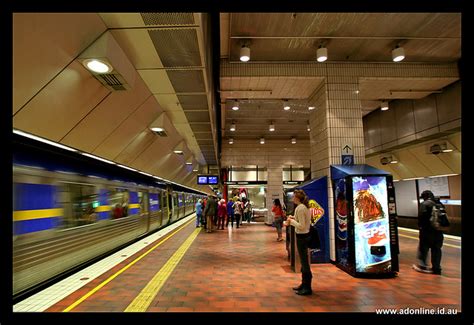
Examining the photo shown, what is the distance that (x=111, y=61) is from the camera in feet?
11.1

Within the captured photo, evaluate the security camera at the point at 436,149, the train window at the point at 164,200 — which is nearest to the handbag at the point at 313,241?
the security camera at the point at 436,149

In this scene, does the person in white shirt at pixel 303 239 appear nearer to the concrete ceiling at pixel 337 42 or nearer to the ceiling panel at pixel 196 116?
the concrete ceiling at pixel 337 42

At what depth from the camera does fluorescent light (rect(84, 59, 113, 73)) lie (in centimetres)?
334

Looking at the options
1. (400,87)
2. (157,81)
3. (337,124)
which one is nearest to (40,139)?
(157,81)

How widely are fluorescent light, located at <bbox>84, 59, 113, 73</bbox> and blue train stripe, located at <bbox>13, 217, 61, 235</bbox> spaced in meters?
2.28

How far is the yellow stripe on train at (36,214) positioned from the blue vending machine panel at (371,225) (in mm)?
5196

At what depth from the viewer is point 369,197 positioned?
16.1ft

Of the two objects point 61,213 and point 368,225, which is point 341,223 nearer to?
point 368,225

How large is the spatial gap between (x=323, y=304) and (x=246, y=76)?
4718mm

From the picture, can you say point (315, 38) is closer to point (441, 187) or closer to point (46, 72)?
point (46, 72)

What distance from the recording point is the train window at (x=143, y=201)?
953 cm

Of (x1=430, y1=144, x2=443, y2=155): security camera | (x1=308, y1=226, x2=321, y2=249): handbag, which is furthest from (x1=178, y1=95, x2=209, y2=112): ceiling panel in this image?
(x1=430, y1=144, x2=443, y2=155): security camera
